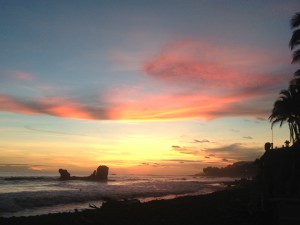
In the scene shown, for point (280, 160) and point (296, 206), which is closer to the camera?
point (296, 206)

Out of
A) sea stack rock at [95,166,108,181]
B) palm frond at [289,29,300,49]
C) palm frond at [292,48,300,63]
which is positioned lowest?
sea stack rock at [95,166,108,181]

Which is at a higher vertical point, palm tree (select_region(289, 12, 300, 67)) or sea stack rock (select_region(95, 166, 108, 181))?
palm tree (select_region(289, 12, 300, 67))

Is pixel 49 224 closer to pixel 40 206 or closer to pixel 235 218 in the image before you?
pixel 235 218

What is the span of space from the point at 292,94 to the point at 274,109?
12.2 feet

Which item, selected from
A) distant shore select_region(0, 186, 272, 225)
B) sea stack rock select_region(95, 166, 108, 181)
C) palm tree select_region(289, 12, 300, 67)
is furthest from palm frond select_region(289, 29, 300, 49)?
sea stack rock select_region(95, 166, 108, 181)

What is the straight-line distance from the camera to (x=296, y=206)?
12133 mm

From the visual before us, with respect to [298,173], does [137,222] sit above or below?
below

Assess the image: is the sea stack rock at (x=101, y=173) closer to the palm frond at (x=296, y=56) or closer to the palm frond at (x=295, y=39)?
the palm frond at (x=296, y=56)

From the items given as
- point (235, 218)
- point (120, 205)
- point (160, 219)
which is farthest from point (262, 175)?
point (120, 205)

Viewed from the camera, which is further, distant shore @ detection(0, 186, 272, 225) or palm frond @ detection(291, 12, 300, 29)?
palm frond @ detection(291, 12, 300, 29)

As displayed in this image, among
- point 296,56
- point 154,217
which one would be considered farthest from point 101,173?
point 154,217

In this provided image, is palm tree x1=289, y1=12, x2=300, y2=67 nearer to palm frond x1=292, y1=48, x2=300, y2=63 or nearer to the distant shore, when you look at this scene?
palm frond x1=292, y1=48, x2=300, y2=63

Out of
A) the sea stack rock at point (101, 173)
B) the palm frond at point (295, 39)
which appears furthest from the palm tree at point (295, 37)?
the sea stack rock at point (101, 173)

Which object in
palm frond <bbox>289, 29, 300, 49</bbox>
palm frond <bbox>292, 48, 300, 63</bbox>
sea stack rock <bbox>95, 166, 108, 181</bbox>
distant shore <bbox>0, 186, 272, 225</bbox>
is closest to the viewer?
distant shore <bbox>0, 186, 272, 225</bbox>
